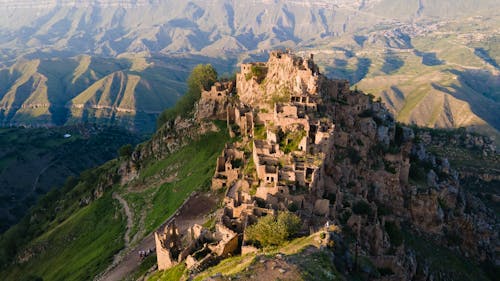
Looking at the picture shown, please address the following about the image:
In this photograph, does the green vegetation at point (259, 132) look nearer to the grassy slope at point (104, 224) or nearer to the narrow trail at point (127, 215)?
the grassy slope at point (104, 224)

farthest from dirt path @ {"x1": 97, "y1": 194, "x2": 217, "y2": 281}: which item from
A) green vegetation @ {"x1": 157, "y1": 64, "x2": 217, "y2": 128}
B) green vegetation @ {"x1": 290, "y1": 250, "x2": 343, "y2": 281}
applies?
green vegetation @ {"x1": 157, "y1": 64, "x2": 217, "y2": 128}

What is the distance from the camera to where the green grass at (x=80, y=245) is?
274 feet

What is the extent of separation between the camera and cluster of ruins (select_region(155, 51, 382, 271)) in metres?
51.2

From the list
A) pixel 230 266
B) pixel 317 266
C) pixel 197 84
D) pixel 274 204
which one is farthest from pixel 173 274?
pixel 197 84

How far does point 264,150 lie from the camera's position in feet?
220

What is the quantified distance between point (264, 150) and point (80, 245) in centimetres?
5983

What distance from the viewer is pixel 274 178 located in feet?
193

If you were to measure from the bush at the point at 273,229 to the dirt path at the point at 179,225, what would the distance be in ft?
81.7

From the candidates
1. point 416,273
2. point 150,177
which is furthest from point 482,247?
point 150,177

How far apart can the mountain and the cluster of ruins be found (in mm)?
238

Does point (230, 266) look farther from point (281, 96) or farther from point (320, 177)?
point (281, 96)

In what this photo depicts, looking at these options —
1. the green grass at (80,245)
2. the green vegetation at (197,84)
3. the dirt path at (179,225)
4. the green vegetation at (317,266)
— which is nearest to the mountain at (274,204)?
the green vegetation at (317,266)

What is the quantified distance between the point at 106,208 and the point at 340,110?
66.7m

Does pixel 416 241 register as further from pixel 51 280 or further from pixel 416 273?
pixel 51 280
